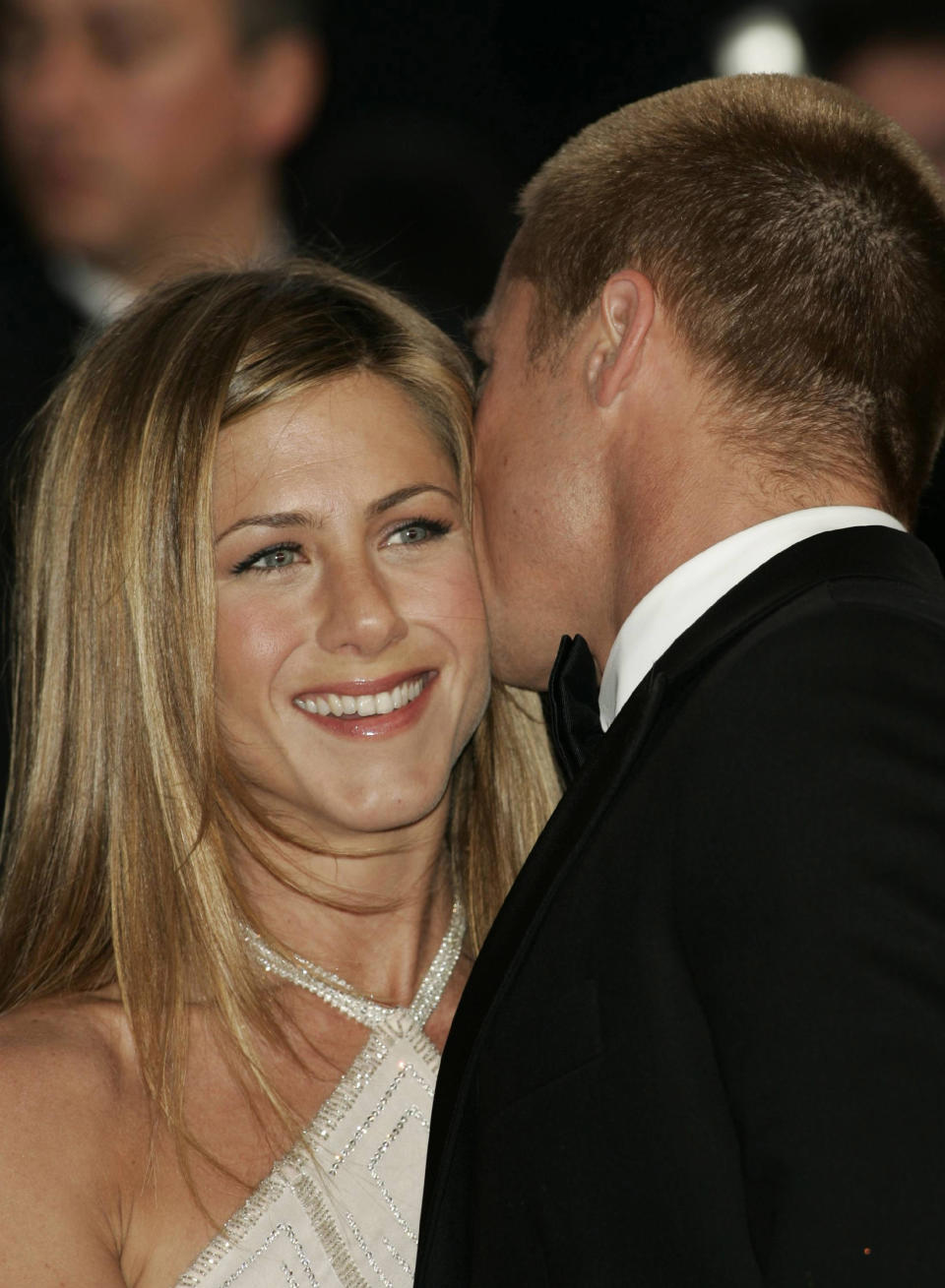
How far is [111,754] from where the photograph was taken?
2516 millimetres

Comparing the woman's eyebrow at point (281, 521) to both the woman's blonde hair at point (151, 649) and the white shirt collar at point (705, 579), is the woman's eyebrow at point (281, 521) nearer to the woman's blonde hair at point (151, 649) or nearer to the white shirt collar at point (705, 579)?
the woman's blonde hair at point (151, 649)

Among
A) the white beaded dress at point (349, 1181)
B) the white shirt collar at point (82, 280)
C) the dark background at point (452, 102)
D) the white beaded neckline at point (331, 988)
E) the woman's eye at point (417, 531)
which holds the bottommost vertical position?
the white beaded dress at point (349, 1181)

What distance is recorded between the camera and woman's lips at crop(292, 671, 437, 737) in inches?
94.7

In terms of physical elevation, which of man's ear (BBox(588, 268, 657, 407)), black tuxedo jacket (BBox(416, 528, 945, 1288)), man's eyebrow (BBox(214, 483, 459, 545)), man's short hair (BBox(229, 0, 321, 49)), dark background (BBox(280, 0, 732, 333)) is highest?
man's short hair (BBox(229, 0, 321, 49))

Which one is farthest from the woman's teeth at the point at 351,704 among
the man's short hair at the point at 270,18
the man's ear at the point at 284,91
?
the man's short hair at the point at 270,18

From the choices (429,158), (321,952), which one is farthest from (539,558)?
(429,158)

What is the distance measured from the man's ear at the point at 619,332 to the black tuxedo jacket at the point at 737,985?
1.40 feet

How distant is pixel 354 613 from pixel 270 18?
1.87m

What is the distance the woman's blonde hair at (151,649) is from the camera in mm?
2404

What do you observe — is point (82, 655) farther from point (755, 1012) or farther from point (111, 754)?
point (755, 1012)

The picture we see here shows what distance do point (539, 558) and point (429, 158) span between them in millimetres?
1798

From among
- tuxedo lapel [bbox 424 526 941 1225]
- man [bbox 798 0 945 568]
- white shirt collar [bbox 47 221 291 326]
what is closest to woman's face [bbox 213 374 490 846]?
tuxedo lapel [bbox 424 526 941 1225]

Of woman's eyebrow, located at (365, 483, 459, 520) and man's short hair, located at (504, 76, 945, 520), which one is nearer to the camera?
man's short hair, located at (504, 76, 945, 520)

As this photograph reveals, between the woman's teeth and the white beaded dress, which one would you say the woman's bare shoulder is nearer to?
the white beaded dress
